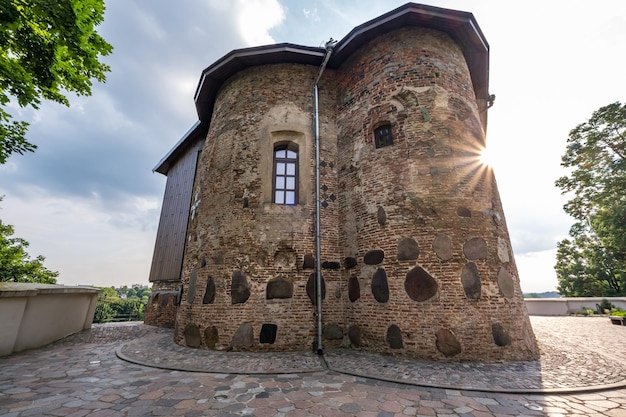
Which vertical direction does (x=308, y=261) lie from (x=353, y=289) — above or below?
above

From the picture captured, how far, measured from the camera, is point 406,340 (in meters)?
5.82

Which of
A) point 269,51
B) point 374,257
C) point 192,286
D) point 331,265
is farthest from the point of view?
point 269,51

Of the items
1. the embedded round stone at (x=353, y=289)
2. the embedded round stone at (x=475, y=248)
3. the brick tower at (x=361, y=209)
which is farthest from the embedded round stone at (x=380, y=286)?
the embedded round stone at (x=475, y=248)

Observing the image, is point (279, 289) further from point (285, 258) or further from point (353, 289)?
point (353, 289)

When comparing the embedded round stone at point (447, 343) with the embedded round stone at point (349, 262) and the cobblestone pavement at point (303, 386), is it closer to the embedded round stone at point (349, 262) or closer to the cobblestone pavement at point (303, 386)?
the cobblestone pavement at point (303, 386)

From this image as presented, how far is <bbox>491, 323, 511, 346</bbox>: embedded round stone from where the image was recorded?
18.2 feet

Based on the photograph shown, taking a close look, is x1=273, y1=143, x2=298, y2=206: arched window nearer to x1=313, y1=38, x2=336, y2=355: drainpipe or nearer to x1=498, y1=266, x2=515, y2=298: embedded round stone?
x1=313, y1=38, x2=336, y2=355: drainpipe

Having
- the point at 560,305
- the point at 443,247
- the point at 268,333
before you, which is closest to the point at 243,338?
the point at 268,333

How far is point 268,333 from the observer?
6660mm

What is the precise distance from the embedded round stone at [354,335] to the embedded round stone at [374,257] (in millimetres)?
1612

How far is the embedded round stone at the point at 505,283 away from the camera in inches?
236

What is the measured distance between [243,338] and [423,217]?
521cm

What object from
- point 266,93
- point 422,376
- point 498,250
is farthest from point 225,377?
point 266,93

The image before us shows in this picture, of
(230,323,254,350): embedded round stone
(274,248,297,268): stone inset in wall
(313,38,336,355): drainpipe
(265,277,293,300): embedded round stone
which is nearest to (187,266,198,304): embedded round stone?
(230,323,254,350): embedded round stone
